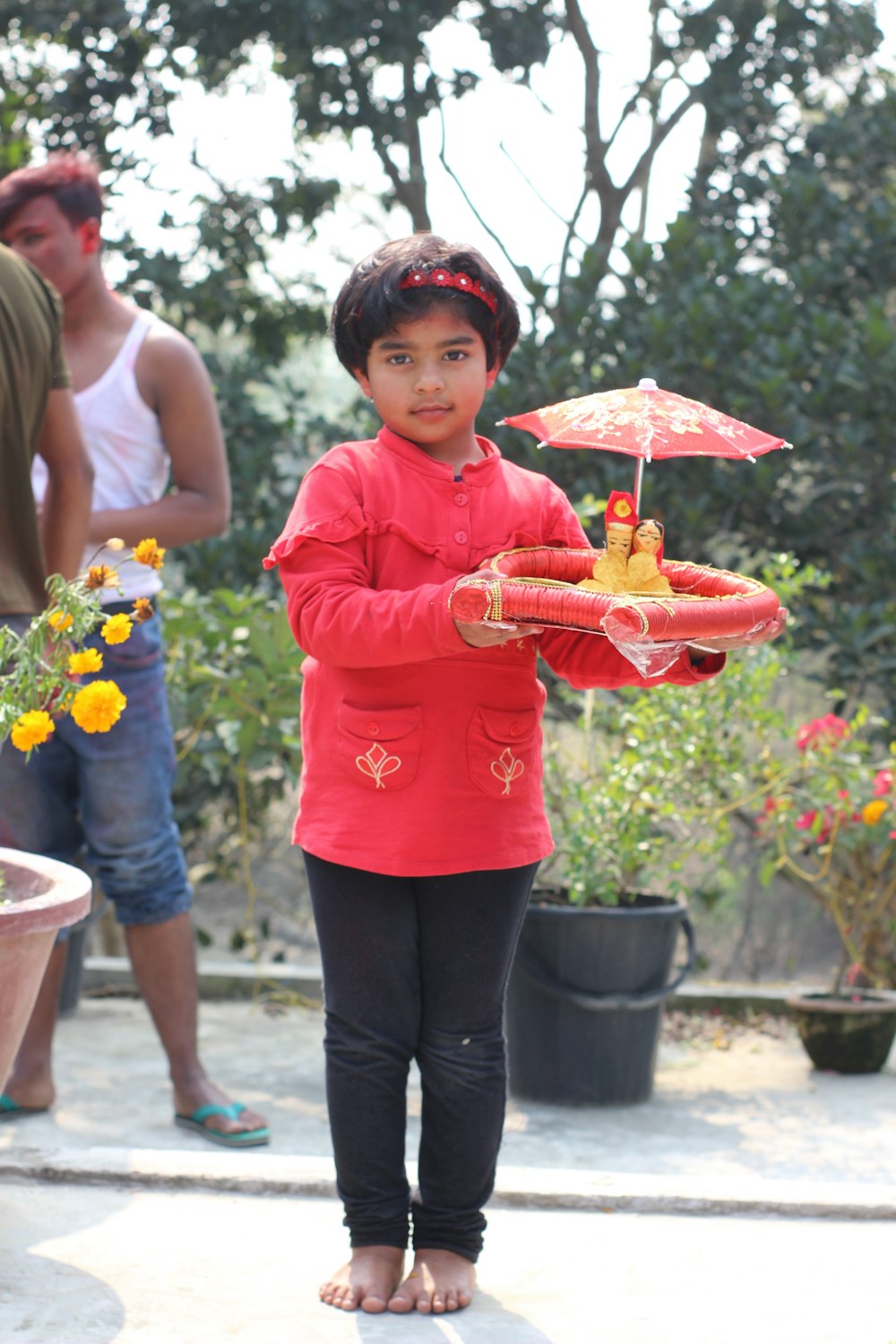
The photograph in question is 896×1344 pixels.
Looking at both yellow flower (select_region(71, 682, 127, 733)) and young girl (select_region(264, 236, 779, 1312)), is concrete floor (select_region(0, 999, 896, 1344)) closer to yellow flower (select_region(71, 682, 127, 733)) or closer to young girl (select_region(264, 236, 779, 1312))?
young girl (select_region(264, 236, 779, 1312))

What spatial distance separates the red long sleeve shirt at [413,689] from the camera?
6.48 feet

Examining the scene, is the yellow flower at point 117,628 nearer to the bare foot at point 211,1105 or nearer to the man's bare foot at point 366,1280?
the man's bare foot at point 366,1280

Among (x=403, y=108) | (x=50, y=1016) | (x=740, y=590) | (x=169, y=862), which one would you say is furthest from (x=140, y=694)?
(x=403, y=108)

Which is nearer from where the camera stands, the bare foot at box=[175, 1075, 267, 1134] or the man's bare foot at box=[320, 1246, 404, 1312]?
the man's bare foot at box=[320, 1246, 404, 1312]

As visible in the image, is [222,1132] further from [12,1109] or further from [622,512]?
[622,512]

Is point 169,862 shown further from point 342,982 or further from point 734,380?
point 734,380

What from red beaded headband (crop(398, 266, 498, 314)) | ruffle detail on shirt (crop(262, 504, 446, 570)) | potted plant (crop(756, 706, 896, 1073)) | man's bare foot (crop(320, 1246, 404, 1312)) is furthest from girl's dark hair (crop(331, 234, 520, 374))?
potted plant (crop(756, 706, 896, 1073))

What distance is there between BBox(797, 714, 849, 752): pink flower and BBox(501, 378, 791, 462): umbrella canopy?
1.82 metres

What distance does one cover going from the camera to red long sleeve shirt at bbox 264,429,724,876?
197 cm

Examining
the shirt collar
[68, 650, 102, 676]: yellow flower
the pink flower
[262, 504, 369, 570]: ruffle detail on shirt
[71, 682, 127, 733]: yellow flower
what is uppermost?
the shirt collar

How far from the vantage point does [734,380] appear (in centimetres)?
454

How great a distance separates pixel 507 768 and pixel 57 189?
1.62m

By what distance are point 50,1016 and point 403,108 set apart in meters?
3.75

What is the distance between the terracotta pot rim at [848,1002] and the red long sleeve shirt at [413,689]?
73.5 inches
